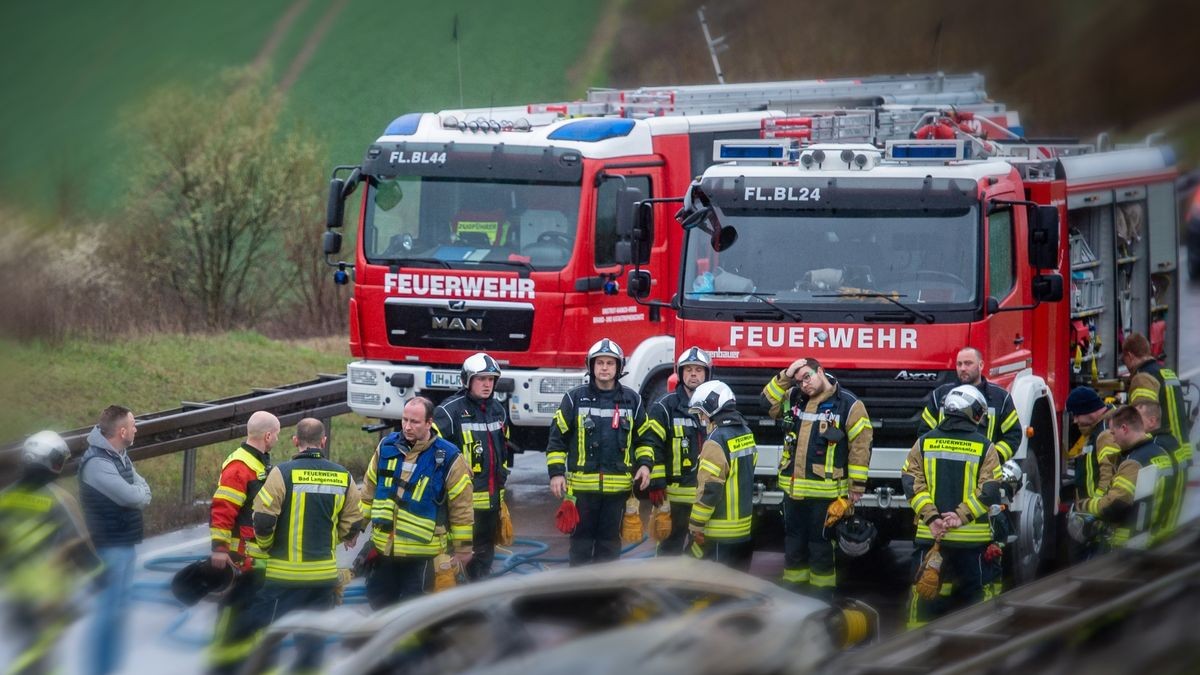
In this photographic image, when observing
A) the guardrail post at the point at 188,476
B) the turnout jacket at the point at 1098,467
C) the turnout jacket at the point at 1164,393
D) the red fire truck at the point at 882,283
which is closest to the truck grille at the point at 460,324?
the red fire truck at the point at 882,283

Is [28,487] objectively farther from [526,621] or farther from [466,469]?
[526,621]

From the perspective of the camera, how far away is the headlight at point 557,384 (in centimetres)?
1398

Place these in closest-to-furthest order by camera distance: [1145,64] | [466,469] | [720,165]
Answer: [466,469], [720,165], [1145,64]

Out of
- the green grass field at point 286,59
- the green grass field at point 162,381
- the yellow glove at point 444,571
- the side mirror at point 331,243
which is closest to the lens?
the yellow glove at point 444,571

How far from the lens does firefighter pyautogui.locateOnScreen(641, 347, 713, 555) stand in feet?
35.8

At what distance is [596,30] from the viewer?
33.6m

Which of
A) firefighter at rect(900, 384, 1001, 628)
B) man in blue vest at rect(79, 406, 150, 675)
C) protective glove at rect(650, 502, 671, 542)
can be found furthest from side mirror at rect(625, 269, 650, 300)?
man in blue vest at rect(79, 406, 150, 675)

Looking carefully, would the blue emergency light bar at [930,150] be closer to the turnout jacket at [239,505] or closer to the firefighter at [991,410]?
the firefighter at [991,410]

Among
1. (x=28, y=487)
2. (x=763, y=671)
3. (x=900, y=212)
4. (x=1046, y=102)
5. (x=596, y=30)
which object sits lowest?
(x=763, y=671)

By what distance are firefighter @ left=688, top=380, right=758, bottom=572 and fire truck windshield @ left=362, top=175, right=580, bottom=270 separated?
13.9 ft

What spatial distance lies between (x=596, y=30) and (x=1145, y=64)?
55.2 ft

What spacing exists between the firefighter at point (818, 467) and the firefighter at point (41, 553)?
170 inches

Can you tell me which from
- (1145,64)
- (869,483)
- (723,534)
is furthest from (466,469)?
(1145,64)

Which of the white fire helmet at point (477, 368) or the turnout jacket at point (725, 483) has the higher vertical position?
the white fire helmet at point (477, 368)
